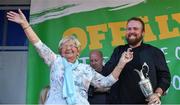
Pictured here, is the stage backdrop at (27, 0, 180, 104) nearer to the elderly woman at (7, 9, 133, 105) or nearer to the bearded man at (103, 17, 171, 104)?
the bearded man at (103, 17, 171, 104)

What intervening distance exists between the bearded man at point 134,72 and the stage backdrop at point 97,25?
976 mm

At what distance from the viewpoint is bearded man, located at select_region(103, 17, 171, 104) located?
2.80 metres

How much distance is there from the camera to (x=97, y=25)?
3957 mm

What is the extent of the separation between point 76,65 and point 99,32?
4.44ft

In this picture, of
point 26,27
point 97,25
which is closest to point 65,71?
point 26,27

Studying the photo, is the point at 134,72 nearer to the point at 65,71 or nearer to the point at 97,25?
the point at 65,71

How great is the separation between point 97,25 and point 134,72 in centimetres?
121

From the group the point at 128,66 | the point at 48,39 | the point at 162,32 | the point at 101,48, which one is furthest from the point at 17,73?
the point at 128,66

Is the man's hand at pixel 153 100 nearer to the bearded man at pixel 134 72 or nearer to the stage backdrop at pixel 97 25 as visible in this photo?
the bearded man at pixel 134 72

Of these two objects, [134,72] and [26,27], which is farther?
[134,72]

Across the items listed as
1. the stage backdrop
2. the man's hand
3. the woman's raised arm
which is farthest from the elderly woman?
the stage backdrop

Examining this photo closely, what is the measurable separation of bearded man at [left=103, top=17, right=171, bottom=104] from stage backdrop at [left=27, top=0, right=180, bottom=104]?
38.4 inches

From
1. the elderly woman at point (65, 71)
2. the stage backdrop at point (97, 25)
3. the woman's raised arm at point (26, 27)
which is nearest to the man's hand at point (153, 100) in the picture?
the elderly woman at point (65, 71)

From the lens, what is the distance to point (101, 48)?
391 cm
